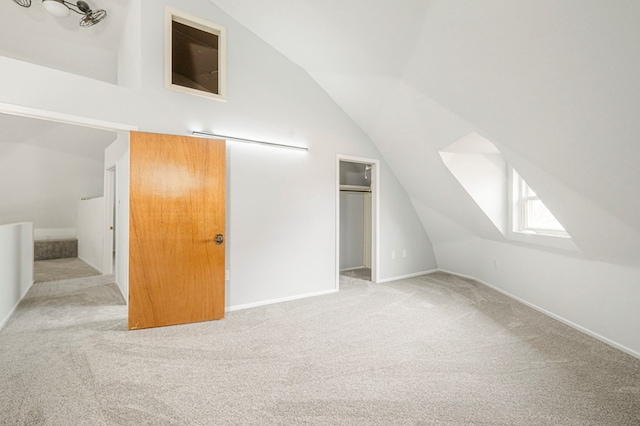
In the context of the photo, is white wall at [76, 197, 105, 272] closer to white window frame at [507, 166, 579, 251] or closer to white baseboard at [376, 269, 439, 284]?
white baseboard at [376, 269, 439, 284]

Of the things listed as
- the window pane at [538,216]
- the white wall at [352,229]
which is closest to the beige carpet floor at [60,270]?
the white wall at [352,229]

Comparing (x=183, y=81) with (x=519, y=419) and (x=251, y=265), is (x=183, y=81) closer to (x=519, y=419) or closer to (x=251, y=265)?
(x=251, y=265)

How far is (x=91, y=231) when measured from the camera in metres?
5.78

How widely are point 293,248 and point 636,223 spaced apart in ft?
10.8

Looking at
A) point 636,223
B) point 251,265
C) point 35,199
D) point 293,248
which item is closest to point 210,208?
point 251,265

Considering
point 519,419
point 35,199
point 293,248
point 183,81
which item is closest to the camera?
point 519,419

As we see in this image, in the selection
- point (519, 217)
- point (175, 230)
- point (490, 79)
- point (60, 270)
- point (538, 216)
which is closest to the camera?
point (490, 79)

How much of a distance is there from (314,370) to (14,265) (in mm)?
3913

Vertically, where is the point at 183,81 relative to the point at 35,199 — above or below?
above

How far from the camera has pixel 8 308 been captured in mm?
3062

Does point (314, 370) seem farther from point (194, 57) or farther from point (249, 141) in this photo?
point (194, 57)

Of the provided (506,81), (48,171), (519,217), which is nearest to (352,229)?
(519,217)

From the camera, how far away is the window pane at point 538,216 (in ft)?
11.8

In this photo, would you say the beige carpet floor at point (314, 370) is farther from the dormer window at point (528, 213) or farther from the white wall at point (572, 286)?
the dormer window at point (528, 213)
